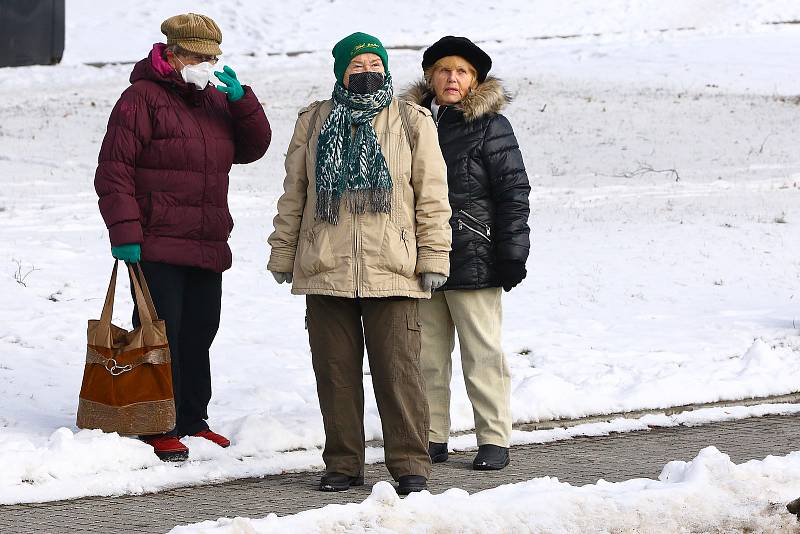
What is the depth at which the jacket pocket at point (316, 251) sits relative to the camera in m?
5.49

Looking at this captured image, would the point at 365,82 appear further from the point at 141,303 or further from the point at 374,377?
the point at 141,303

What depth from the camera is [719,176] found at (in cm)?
1733

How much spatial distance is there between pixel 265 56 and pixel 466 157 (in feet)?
77.1

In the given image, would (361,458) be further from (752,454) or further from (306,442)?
(752,454)

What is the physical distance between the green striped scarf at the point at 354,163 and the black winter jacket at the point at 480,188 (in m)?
0.66

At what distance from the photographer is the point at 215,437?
6.28 metres

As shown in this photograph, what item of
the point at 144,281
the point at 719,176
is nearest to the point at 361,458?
the point at 144,281

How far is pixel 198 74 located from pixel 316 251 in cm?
116

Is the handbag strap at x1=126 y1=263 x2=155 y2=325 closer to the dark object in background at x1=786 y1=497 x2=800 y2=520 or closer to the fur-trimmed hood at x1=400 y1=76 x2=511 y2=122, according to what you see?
the fur-trimmed hood at x1=400 y1=76 x2=511 y2=122

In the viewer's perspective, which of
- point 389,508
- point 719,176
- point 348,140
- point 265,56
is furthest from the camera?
point 265,56

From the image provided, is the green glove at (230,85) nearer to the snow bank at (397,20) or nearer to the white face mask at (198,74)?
the white face mask at (198,74)

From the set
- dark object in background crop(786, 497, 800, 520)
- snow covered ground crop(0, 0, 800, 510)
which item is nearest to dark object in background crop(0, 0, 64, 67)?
snow covered ground crop(0, 0, 800, 510)

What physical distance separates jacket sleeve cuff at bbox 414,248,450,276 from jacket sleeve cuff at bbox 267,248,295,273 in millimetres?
548

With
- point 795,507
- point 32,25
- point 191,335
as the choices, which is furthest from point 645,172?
point 795,507
